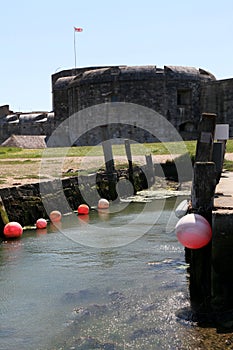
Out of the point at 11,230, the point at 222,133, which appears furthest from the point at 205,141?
the point at 11,230

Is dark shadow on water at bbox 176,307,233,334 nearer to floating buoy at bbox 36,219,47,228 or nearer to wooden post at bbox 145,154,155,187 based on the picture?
floating buoy at bbox 36,219,47,228

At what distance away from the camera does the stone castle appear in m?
33.7

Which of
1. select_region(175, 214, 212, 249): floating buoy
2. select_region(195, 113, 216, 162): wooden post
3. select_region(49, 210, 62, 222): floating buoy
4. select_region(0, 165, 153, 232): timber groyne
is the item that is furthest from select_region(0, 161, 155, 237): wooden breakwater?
select_region(175, 214, 212, 249): floating buoy

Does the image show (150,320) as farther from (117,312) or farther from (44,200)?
(44,200)

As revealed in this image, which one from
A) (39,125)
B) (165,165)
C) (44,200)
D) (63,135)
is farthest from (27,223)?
(39,125)

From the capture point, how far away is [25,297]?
20.6ft

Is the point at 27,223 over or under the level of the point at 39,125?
over

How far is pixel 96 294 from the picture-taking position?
20.4 feet

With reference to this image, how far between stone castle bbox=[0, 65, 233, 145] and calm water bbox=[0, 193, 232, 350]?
2412cm

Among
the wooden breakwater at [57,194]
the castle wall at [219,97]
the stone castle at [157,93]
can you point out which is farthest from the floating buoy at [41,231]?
the castle wall at [219,97]

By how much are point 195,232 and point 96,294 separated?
1.64 m

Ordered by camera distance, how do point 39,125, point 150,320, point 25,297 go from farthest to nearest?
point 39,125
point 25,297
point 150,320

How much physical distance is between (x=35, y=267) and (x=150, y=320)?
9.39 feet

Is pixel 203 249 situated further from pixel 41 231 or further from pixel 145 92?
pixel 145 92
